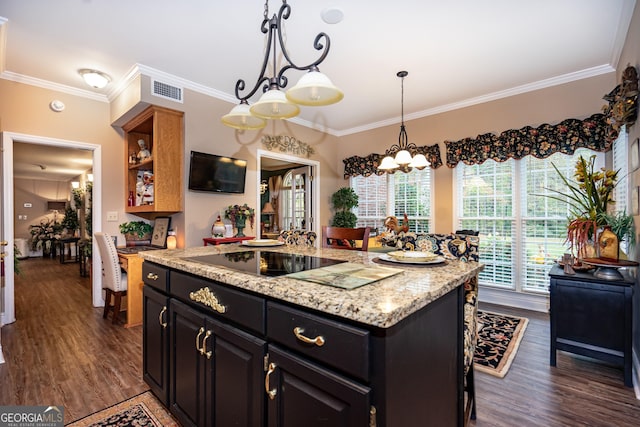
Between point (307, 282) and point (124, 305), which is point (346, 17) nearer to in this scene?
point (307, 282)

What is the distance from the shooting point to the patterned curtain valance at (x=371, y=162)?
14.6ft

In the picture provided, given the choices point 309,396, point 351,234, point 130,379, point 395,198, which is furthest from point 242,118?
point 395,198

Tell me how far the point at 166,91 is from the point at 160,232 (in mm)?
1723

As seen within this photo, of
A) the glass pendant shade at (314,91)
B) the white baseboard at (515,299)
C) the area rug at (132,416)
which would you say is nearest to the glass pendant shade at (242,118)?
the glass pendant shade at (314,91)

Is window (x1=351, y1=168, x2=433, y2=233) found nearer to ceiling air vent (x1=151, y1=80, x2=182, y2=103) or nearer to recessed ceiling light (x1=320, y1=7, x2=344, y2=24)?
recessed ceiling light (x1=320, y1=7, x2=344, y2=24)

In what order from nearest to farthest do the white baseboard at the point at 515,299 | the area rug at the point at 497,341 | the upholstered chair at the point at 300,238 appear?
the area rug at the point at 497,341 → the upholstered chair at the point at 300,238 → the white baseboard at the point at 515,299

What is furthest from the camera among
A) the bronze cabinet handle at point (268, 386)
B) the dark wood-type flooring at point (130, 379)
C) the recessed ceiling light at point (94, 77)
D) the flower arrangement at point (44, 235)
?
the flower arrangement at point (44, 235)

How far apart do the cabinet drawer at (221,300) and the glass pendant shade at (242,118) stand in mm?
1111

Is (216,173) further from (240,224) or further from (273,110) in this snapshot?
(273,110)

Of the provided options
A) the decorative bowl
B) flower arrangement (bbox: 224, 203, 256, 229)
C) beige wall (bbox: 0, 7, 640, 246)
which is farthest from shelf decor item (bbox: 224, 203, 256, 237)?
the decorative bowl

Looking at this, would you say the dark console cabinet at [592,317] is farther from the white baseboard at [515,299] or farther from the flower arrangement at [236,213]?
the flower arrangement at [236,213]

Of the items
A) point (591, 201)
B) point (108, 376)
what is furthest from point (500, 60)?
point (108, 376)

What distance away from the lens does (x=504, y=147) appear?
3.86 meters

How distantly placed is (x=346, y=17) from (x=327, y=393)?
2.60 metres
